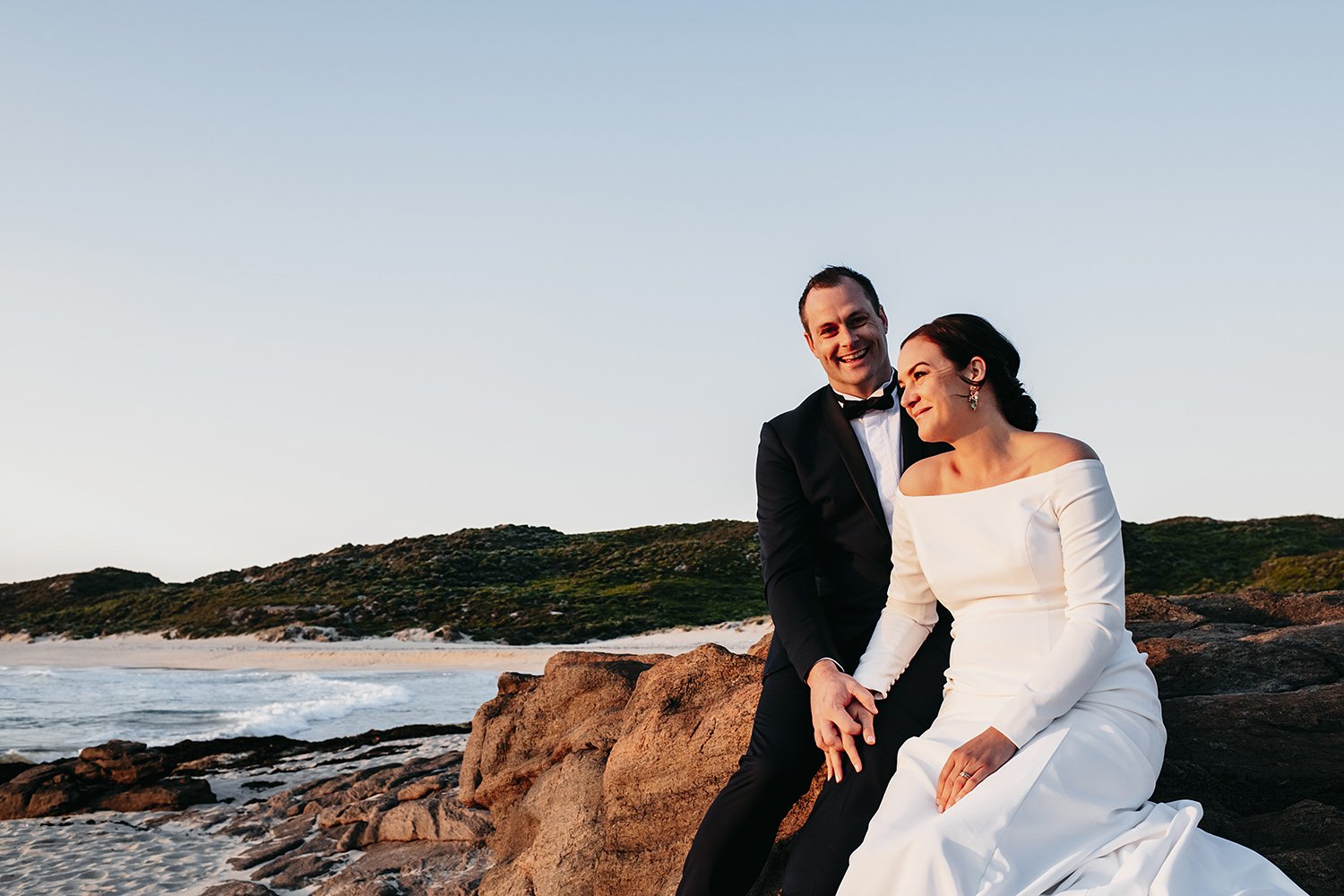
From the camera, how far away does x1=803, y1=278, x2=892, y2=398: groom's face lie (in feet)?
13.7

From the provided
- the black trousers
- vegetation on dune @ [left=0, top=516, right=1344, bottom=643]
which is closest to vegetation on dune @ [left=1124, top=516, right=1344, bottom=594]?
vegetation on dune @ [left=0, top=516, right=1344, bottom=643]

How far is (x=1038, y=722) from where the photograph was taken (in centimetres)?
295

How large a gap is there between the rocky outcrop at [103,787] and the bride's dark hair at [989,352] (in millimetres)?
11384

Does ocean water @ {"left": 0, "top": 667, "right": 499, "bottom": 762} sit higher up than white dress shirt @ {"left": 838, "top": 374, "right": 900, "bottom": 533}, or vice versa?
white dress shirt @ {"left": 838, "top": 374, "right": 900, "bottom": 533}

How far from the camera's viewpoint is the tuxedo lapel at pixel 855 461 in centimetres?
407

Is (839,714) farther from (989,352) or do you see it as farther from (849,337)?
(849,337)

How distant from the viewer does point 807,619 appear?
3.84m

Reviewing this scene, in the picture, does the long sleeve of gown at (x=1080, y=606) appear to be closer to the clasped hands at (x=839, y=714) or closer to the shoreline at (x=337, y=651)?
the clasped hands at (x=839, y=714)

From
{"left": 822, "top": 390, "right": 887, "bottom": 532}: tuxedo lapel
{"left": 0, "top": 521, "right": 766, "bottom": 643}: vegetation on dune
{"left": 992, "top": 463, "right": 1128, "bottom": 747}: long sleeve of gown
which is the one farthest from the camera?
{"left": 0, "top": 521, "right": 766, "bottom": 643}: vegetation on dune

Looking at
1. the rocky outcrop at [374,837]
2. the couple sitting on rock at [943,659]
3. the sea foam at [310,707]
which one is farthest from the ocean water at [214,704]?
the couple sitting on rock at [943,659]

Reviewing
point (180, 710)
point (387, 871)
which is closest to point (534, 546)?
point (180, 710)

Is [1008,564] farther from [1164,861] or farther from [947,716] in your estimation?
[1164,861]

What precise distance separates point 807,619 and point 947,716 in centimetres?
72

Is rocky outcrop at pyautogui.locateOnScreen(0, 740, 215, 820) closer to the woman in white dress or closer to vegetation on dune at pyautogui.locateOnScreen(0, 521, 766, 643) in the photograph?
the woman in white dress
